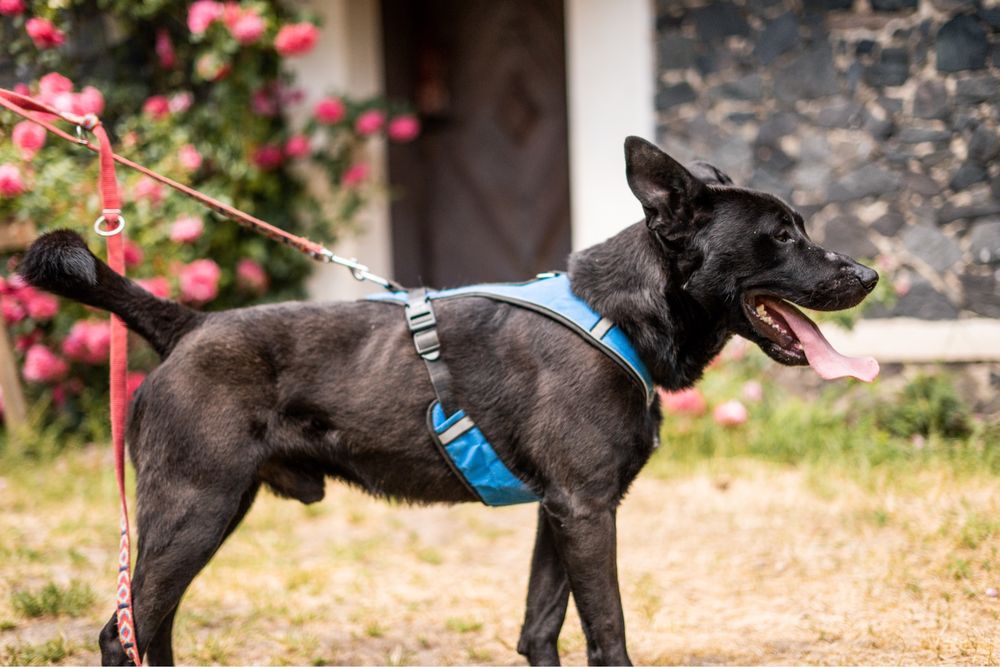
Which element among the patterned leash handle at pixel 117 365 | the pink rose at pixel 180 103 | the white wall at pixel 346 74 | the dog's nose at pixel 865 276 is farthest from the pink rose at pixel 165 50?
the dog's nose at pixel 865 276

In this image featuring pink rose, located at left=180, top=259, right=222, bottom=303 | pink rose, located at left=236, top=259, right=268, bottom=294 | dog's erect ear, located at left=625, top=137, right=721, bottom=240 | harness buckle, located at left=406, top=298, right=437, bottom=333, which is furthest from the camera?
pink rose, located at left=236, top=259, right=268, bottom=294

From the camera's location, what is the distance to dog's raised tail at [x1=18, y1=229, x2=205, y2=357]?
261 cm

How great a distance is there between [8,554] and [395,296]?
2415mm

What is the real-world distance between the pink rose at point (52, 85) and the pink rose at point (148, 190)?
2.40 ft

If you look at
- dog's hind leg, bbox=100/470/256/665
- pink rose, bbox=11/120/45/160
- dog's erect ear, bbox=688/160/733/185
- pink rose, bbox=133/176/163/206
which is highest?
pink rose, bbox=11/120/45/160

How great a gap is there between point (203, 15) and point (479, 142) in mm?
2241

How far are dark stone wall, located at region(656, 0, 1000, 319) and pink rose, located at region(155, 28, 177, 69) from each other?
3.06 meters

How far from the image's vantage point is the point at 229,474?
2.61 meters

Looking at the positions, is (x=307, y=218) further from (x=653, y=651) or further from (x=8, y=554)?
(x=653, y=651)

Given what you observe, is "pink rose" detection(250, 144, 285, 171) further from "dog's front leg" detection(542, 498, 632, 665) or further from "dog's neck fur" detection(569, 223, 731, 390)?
"dog's front leg" detection(542, 498, 632, 665)

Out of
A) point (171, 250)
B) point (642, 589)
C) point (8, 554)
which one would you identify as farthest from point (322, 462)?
point (171, 250)

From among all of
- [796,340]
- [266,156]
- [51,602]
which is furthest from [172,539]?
[266,156]

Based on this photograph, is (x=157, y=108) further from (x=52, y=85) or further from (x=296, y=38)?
(x=52, y=85)

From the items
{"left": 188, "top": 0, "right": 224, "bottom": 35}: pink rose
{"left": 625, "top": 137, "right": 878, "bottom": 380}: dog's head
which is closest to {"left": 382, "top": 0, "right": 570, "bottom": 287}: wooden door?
{"left": 188, "top": 0, "right": 224, "bottom": 35}: pink rose
